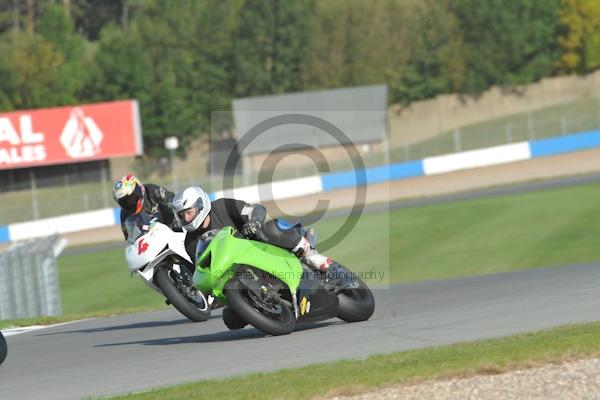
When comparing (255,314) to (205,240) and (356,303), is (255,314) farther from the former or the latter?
(356,303)

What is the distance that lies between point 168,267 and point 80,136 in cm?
3566

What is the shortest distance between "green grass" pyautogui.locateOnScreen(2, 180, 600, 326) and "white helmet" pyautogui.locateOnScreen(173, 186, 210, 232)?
6.81m

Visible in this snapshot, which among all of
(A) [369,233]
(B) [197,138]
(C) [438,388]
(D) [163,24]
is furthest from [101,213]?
(C) [438,388]

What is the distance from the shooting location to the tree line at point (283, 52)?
2391 inches

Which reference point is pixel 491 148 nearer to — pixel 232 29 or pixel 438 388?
pixel 232 29

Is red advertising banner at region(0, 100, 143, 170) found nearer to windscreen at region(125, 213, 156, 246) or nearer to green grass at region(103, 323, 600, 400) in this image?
windscreen at region(125, 213, 156, 246)

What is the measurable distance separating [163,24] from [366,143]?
59.9 ft

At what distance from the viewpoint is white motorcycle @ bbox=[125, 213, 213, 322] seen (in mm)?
12680

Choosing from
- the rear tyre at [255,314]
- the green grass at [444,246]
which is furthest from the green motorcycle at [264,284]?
the green grass at [444,246]

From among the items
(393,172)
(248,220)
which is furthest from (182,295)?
Answer: (393,172)

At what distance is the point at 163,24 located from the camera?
218 feet

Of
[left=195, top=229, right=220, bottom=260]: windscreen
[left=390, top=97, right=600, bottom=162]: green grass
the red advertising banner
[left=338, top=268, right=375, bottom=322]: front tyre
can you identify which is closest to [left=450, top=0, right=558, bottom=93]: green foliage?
[left=390, top=97, right=600, bottom=162]: green grass

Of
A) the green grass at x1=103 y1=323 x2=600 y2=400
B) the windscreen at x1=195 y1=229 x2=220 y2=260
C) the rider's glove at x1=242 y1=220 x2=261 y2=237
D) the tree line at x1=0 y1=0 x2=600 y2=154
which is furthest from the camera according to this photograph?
the tree line at x1=0 y1=0 x2=600 y2=154

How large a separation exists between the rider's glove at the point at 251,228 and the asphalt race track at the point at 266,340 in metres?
1.00
